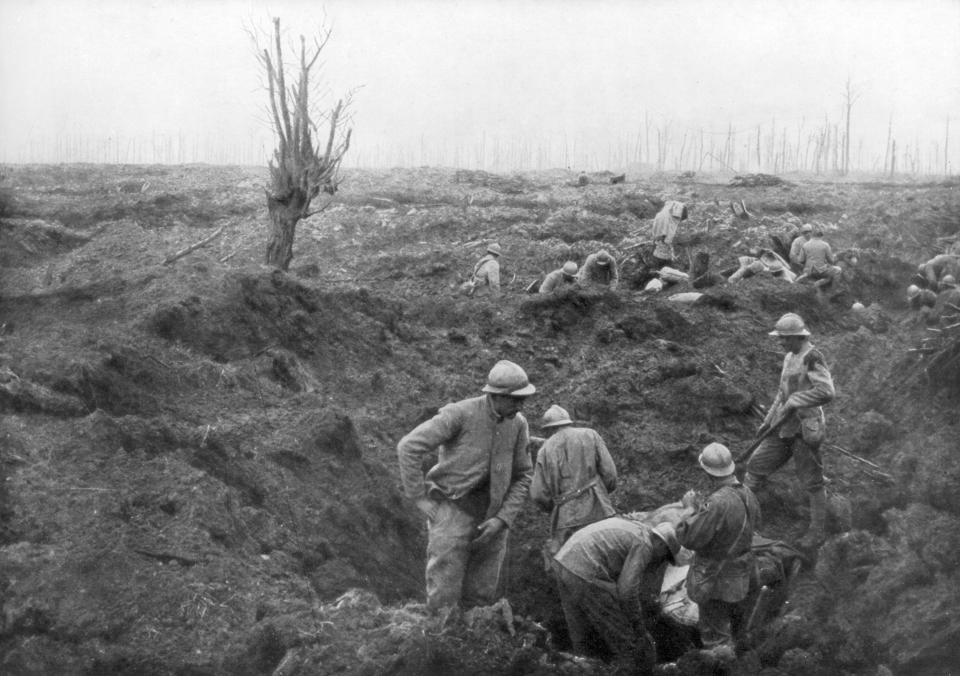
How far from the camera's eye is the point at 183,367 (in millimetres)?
8164

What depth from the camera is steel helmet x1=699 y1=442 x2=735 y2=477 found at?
559cm

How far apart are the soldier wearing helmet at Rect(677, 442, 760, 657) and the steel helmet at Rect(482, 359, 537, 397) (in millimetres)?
1178

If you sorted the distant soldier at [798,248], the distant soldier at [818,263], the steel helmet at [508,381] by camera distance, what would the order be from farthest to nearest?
the distant soldier at [798,248] < the distant soldier at [818,263] < the steel helmet at [508,381]

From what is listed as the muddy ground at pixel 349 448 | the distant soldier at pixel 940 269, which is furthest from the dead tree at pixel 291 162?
the distant soldier at pixel 940 269

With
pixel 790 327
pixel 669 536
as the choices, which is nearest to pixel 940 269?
pixel 790 327

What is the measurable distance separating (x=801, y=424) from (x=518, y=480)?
248 centimetres

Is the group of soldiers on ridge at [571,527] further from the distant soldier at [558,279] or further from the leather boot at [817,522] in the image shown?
the distant soldier at [558,279]

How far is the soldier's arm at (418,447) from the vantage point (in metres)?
5.51

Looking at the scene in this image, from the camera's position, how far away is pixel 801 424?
7.03 metres

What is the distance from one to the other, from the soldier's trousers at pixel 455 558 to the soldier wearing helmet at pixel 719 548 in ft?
3.84

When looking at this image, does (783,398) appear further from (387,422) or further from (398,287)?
(398,287)

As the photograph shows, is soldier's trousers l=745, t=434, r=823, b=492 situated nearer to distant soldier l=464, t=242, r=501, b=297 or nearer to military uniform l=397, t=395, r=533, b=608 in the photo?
military uniform l=397, t=395, r=533, b=608

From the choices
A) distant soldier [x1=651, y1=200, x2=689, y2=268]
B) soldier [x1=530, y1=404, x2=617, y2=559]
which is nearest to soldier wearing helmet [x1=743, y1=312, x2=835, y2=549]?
soldier [x1=530, y1=404, x2=617, y2=559]

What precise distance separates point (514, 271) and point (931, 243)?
7296 millimetres
